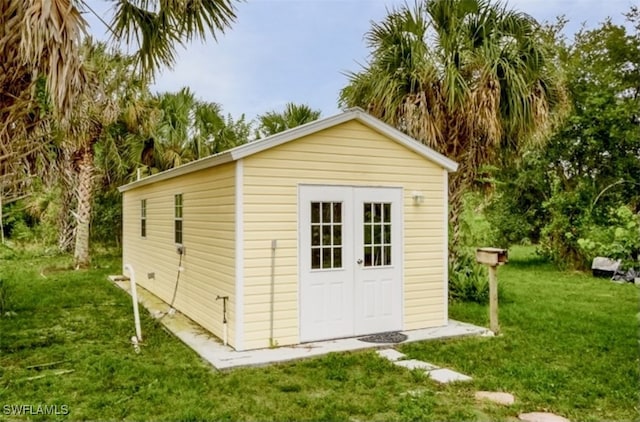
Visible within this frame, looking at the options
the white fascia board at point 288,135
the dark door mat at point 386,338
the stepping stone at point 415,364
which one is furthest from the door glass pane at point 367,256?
the white fascia board at point 288,135

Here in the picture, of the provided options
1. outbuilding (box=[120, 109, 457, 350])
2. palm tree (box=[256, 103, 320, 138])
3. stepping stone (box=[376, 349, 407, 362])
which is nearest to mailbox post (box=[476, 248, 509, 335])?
outbuilding (box=[120, 109, 457, 350])

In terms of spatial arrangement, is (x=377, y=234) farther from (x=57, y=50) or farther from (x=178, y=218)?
(x=57, y=50)

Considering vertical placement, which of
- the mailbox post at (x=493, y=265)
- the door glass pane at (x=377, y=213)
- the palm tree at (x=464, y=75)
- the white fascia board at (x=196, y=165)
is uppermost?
the palm tree at (x=464, y=75)

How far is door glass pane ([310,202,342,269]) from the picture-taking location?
596cm

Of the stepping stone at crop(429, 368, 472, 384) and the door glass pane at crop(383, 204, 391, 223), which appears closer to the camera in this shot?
the stepping stone at crop(429, 368, 472, 384)

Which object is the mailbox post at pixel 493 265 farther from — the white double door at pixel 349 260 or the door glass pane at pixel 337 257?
the door glass pane at pixel 337 257

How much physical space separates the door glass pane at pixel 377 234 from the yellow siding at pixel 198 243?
5.76ft

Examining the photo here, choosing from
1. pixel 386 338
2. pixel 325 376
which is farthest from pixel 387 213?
pixel 325 376

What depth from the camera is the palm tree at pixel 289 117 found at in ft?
39.4

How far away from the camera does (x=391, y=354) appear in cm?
541

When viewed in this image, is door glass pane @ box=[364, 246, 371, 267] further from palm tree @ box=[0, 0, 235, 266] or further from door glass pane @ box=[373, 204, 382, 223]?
palm tree @ box=[0, 0, 235, 266]

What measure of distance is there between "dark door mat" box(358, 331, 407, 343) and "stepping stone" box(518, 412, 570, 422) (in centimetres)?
226

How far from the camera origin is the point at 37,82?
490 cm

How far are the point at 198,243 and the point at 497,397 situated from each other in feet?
14.4
